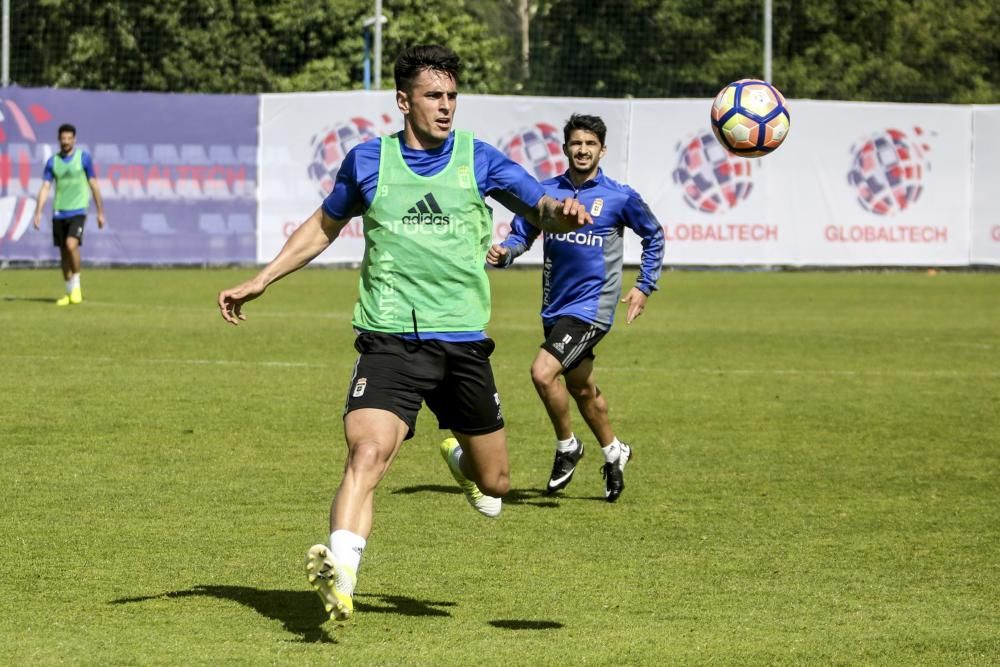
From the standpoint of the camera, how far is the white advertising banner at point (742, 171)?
30484mm

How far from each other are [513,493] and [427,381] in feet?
11.0

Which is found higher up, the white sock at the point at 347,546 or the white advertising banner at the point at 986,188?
the white advertising banner at the point at 986,188

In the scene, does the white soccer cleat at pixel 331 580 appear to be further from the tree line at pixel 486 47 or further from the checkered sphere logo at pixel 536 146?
the tree line at pixel 486 47

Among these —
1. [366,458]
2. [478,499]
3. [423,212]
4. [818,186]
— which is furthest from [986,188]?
[366,458]

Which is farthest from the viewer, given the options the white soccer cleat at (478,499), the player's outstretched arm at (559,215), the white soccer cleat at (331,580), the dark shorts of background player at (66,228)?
the dark shorts of background player at (66,228)

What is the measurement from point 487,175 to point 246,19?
36.2 m

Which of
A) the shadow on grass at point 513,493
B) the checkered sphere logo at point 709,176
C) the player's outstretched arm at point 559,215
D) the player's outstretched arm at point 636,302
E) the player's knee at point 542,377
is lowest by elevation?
the shadow on grass at point 513,493

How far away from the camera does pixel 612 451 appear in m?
9.93

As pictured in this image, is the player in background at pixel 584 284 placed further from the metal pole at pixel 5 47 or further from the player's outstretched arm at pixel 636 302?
the metal pole at pixel 5 47

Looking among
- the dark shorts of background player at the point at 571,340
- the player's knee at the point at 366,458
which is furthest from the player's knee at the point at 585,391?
the player's knee at the point at 366,458

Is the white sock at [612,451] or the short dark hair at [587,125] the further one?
the short dark hair at [587,125]

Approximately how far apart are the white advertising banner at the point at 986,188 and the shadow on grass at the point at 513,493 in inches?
979

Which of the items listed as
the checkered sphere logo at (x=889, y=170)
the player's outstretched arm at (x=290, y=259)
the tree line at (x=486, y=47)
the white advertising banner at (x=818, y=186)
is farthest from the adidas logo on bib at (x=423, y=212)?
the tree line at (x=486, y=47)

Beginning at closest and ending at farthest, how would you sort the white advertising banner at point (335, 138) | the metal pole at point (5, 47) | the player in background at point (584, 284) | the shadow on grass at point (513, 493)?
the shadow on grass at point (513, 493)
the player in background at point (584, 284)
the metal pole at point (5, 47)
the white advertising banner at point (335, 138)
